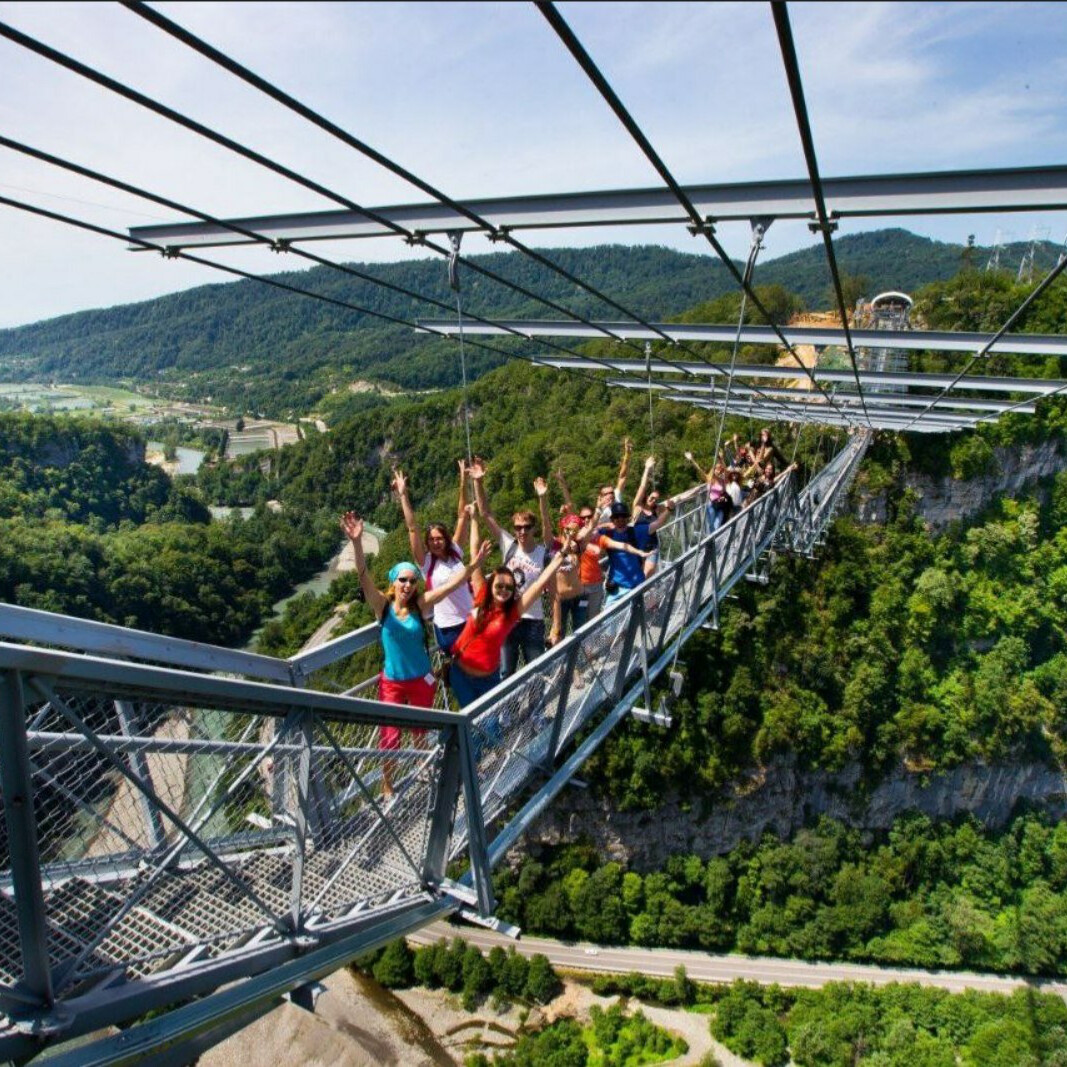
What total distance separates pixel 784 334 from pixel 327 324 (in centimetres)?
18670

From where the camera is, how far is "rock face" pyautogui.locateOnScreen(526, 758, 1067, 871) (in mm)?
27688

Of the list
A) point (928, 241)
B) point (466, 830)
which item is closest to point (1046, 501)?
point (466, 830)

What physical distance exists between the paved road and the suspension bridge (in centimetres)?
2304

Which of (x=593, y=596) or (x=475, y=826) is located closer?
(x=475, y=826)

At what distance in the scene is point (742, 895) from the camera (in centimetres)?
2653

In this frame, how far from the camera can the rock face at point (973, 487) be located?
91.5 ft

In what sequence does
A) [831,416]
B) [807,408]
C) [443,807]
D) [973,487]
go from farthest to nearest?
1. [973,487]
2. [831,416]
3. [807,408]
4. [443,807]

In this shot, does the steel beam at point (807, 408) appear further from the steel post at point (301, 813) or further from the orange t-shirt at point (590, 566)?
the steel post at point (301, 813)

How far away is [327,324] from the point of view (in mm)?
180625

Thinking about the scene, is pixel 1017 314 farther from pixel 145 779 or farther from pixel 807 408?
pixel 807 408

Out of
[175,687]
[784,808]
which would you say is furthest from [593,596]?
[784,808]

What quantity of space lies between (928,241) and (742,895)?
391ft

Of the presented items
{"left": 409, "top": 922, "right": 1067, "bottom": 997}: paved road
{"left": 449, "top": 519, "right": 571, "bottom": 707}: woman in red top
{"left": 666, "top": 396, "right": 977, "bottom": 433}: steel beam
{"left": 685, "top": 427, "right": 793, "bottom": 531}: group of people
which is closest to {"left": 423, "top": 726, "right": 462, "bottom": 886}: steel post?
{"left": 449, "top": 519, "right": 571, "bottom": 707}: woman in red top

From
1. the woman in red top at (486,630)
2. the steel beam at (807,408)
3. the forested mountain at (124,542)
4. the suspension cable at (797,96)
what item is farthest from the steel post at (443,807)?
the forested mountain at (124,542)
